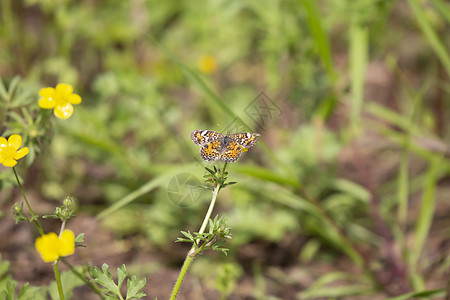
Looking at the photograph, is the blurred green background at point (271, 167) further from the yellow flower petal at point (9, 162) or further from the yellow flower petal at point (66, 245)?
the yellow flower petal at point (66, 245)

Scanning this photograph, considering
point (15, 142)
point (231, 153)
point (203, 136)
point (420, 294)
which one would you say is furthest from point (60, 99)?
point (420, 294)

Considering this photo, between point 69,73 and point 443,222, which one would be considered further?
point 69,73

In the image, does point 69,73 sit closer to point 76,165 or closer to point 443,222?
point 76,165

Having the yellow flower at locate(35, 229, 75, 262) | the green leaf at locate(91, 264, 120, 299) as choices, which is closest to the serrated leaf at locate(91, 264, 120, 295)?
the green leaf at locate(91, 264, 120, 299)

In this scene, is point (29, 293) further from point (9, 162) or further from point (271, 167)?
point (271, 167)

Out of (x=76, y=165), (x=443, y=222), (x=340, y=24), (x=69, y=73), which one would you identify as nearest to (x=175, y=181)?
(x=76, y=165)

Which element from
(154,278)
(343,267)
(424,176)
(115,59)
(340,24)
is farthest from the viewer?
(340,24)
